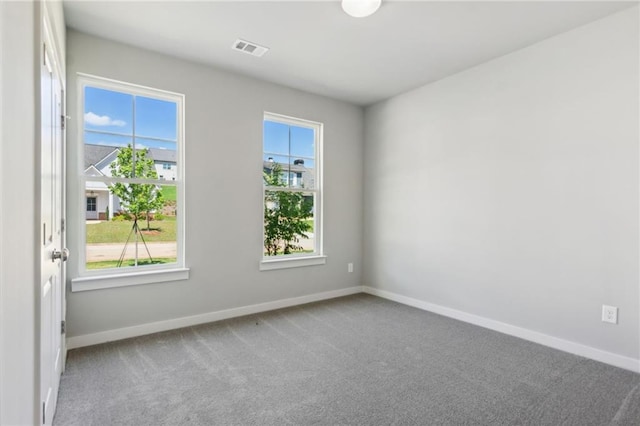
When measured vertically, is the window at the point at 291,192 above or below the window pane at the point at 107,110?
below

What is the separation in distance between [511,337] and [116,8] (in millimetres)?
4282

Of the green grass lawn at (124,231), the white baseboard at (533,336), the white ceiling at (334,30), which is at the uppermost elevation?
the white ceiling at (334,30)

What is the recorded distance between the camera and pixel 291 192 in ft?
13.8

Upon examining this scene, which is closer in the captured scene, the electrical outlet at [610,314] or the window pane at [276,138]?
the electrical outlet at [610,314]

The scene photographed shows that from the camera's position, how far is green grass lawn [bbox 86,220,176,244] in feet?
9.66

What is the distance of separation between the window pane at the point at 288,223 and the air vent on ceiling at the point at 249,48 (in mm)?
1526

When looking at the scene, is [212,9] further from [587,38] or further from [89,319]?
[587,38]

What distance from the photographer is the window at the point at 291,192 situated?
3984 mm

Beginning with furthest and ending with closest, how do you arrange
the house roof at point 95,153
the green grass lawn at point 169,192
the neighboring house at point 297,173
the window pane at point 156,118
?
1. the neighboring house at point 297,173
2. the green grass lawn at point 169,192
3. the window pane at point 156,118
4. the house roof at point 95,153

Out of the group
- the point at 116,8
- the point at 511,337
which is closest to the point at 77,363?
the point at 116,8

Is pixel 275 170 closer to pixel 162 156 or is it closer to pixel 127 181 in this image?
pixel 162 156

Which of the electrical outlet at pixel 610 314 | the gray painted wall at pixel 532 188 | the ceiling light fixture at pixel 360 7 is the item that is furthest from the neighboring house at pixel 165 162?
the electrical outlet at pixel 610 314

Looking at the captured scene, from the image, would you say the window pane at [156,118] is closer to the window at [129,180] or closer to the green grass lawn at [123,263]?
the window at [129,180]

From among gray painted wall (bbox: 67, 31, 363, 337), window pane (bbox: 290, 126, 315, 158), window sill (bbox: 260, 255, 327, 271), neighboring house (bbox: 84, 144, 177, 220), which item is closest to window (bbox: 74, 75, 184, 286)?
neighboring house (bbox: 84, 144, 177, 220)
